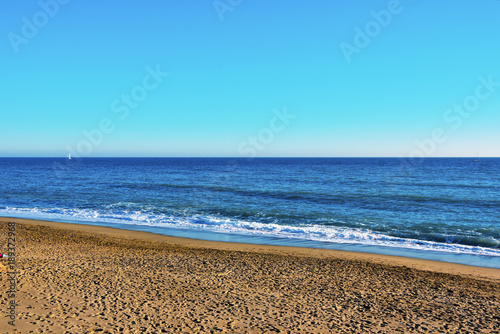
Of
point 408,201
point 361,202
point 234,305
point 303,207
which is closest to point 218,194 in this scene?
point 303,207

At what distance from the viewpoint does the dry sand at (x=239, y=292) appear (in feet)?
24.1

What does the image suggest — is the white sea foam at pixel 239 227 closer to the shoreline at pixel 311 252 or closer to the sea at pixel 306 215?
the sea at pixel 306 215

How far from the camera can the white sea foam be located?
55.6 ft

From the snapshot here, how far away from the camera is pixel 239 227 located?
69.1 feet

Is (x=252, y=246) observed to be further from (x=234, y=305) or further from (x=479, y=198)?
(x=479, y=198)

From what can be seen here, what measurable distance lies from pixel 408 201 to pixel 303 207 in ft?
32.7

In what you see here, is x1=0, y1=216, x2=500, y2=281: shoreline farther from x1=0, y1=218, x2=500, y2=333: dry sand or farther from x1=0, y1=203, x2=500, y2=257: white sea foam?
x1=0, y1=203, x2=500, y2=257: white sea foam

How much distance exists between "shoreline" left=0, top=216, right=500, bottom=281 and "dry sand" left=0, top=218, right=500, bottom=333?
12cm

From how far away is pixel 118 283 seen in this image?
970 cm

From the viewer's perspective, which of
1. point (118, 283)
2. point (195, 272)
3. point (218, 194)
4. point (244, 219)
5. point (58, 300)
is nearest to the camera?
point (58, 300)

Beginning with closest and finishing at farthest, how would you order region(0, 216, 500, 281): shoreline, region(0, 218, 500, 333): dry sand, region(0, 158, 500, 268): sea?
1. region(0, 218, 500, 333): dry sand
2. region(0, 216, 500, 281): shoreline
3. region(0, 158, 500, 268): sea

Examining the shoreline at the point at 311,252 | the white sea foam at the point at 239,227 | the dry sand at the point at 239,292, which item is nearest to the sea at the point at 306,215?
the white sea foam at the point at 239,227

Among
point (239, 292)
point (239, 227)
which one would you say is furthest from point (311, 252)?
point (239, 227)

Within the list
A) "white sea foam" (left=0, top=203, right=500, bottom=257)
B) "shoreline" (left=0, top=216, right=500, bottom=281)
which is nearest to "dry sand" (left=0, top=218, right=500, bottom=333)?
"shoreline" (left=0, top=216, right=500, bottom=281)
